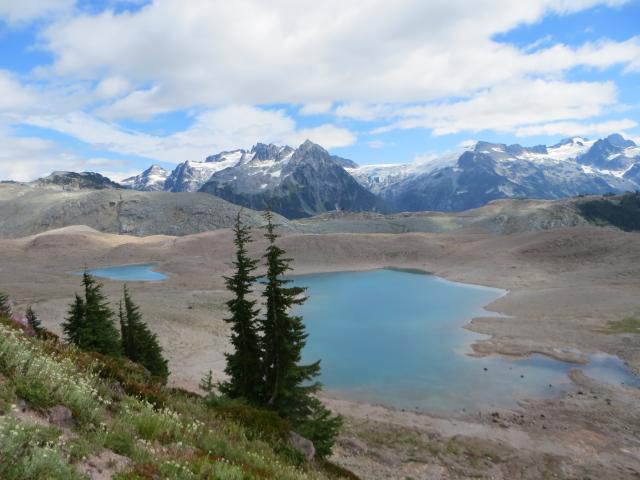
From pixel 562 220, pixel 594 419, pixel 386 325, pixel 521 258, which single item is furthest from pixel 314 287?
pixel 562 220

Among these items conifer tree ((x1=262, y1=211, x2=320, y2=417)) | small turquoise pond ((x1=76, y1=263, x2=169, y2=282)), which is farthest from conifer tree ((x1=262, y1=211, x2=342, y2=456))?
small turquoise pond ((x1=76, y1=263, x2=169, y2=282))

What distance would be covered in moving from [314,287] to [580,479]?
6846 centimetres

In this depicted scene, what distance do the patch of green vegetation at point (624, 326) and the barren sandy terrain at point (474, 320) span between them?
0.53 meters

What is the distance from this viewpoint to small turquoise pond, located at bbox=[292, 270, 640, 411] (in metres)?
35.3

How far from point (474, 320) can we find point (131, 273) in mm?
84973

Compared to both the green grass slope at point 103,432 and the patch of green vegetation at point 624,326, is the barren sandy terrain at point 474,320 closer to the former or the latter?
the patch of green vegetation at point 624,326

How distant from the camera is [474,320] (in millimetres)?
58812

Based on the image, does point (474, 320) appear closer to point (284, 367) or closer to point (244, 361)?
point (284, 367)

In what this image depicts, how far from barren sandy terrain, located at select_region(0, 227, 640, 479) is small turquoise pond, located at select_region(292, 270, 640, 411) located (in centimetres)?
227

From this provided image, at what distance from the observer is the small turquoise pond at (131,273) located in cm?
9981

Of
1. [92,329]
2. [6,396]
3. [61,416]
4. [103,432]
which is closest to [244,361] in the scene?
[103,432]

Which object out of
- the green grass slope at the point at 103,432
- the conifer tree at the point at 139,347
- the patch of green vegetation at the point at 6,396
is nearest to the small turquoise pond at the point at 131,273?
the conifer tree at the point at 139,347

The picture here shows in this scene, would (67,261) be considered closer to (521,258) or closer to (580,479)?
(521,258)

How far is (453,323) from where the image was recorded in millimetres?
58531
